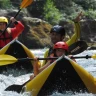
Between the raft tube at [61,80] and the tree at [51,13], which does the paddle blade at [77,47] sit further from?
the tree at [51,13]

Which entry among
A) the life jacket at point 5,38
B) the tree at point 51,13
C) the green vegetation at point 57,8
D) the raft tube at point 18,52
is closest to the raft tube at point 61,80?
the raft tube at point 18,52

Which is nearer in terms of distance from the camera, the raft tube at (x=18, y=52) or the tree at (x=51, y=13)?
the raft tube at (x=18, y=52)

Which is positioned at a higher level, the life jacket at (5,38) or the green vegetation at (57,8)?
the life jacket at (5,38)

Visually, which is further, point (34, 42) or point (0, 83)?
point (34, 42)

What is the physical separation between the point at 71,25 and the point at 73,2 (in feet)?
21.2

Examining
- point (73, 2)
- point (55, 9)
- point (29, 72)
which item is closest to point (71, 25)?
point (55, 9)

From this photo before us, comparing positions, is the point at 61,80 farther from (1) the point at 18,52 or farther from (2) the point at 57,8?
(2) the point at 57,8

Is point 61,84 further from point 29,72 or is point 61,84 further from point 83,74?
point 29,72

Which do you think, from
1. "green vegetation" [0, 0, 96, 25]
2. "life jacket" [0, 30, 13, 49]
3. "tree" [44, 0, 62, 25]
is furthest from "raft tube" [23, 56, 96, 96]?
"tree" [44, 0, 62, 25]

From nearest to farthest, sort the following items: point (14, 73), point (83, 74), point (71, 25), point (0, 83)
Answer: point (83, 74)
point (0, 83)
point (14, 73)
point (71, 25)

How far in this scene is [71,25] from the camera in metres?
23.4

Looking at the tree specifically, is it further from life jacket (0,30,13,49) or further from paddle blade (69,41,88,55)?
paddle blade (69,41,88,55)

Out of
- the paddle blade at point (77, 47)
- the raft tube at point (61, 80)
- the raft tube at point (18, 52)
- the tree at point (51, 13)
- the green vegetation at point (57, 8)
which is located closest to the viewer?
the raft tube at point (61, 80)

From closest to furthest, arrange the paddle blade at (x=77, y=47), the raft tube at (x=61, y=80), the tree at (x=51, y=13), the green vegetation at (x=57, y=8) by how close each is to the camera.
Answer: the raft tube at (x=61, y=80)
the paddle blade at (x=77, y=47)
the tree at (x=51, y=13)
the green vegetation at (x=57, y=8)
